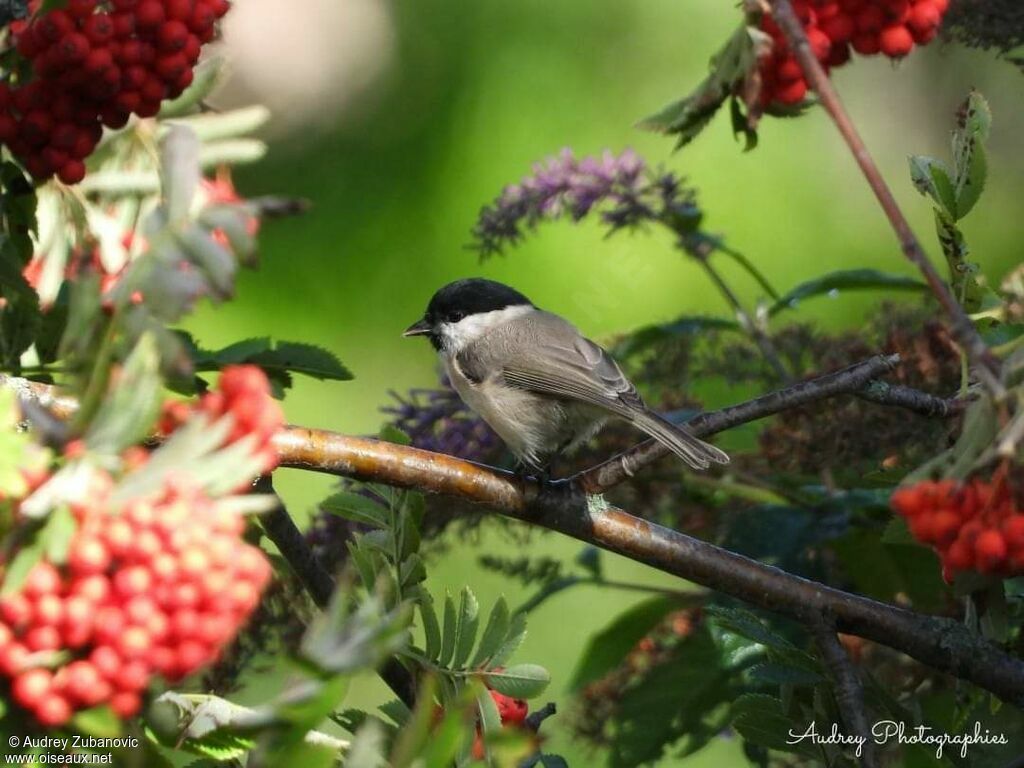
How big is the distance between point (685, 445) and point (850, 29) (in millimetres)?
688

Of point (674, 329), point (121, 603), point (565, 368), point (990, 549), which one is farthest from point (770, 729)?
point (565, 368)

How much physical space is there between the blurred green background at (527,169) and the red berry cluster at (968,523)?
255cm

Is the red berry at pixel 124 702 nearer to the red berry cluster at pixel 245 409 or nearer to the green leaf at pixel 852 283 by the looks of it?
the red berry cluster at pixel 245 409

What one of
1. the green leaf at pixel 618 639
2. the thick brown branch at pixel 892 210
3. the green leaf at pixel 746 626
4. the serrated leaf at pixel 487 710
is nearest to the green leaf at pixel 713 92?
the thick brown branch at pixel 892 210

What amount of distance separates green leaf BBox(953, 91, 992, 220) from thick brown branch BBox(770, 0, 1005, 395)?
34cm

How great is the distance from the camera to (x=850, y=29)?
61.6 inches

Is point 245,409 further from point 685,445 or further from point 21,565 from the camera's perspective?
point 685,445

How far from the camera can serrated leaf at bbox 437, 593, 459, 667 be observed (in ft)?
5.07

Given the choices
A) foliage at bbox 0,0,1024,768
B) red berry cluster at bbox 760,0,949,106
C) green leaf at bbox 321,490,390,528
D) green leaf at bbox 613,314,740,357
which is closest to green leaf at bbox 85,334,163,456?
foliage at bbox 0,0,1024,768

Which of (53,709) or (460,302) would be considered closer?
(53,709)

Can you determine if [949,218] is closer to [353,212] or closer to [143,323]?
[143,323]

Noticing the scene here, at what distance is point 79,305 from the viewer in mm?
912

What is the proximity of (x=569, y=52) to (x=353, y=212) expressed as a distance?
3.32 feet

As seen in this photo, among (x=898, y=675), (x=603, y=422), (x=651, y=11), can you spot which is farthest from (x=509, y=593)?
(x=651, y=11)
